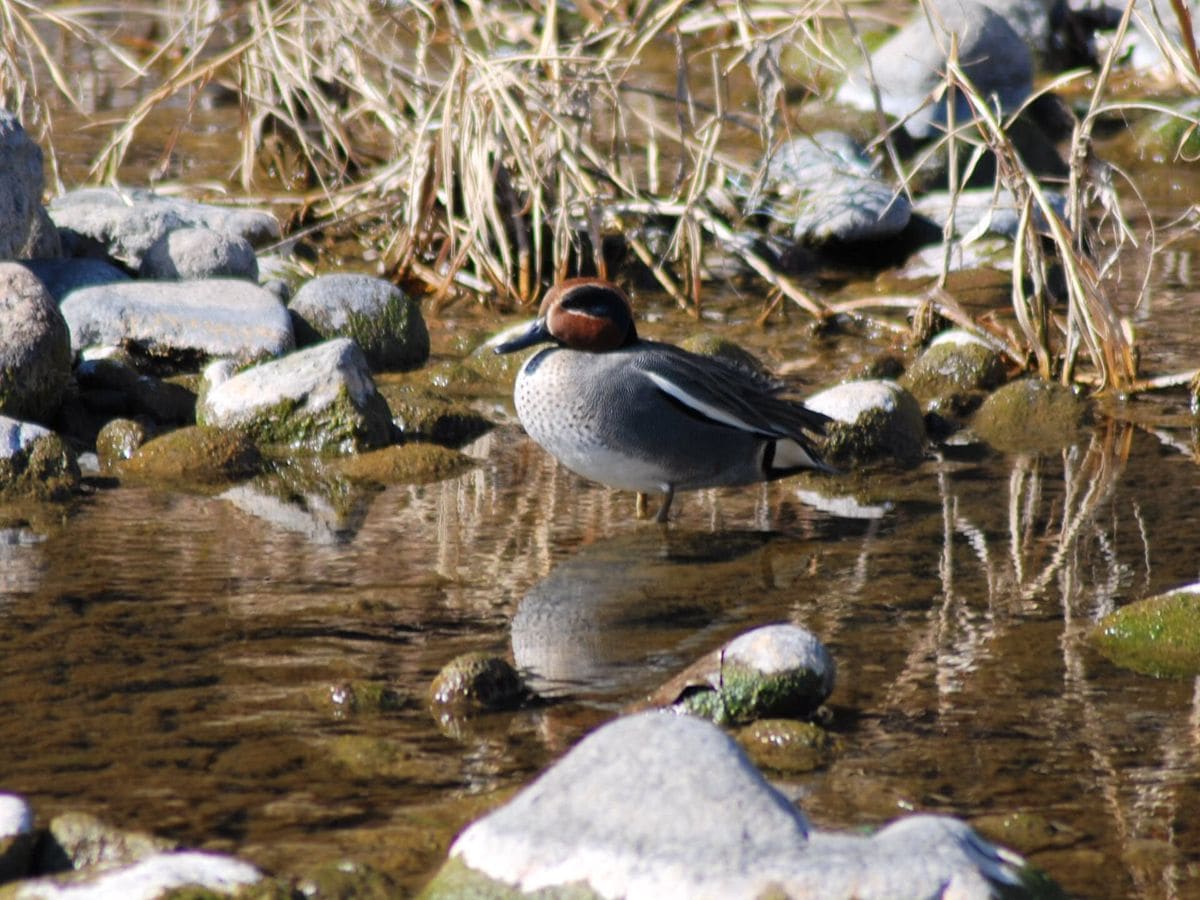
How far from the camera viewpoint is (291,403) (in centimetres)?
695

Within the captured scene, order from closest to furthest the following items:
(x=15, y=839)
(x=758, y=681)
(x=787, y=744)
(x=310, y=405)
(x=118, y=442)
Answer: (x=15, y=839), (x=787, y=744), (x=758, y=681), (x=118, y=442), (x=310, y=405)

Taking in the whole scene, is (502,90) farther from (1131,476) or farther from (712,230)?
(1131,476)

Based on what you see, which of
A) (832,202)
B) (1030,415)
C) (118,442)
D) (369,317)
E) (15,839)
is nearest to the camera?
(15,839)

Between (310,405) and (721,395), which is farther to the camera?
(310,405)

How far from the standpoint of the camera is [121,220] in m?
8.59

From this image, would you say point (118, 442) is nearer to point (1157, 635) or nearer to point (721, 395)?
point (721, 395)

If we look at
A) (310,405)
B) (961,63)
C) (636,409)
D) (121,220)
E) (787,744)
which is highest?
(961,63)

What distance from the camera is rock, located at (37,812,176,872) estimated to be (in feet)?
11.2

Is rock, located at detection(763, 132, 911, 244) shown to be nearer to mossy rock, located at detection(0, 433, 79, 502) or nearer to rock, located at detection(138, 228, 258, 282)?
rock, located at detection(138, 228, 258, 282)

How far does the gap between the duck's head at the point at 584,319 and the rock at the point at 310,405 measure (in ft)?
3.21

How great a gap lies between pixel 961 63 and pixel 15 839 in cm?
982

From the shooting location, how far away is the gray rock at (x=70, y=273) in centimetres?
808

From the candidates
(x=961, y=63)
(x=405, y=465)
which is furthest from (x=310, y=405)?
(x=961, y=63)

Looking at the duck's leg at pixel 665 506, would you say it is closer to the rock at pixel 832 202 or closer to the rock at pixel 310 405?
the rock at pixel 310 405
